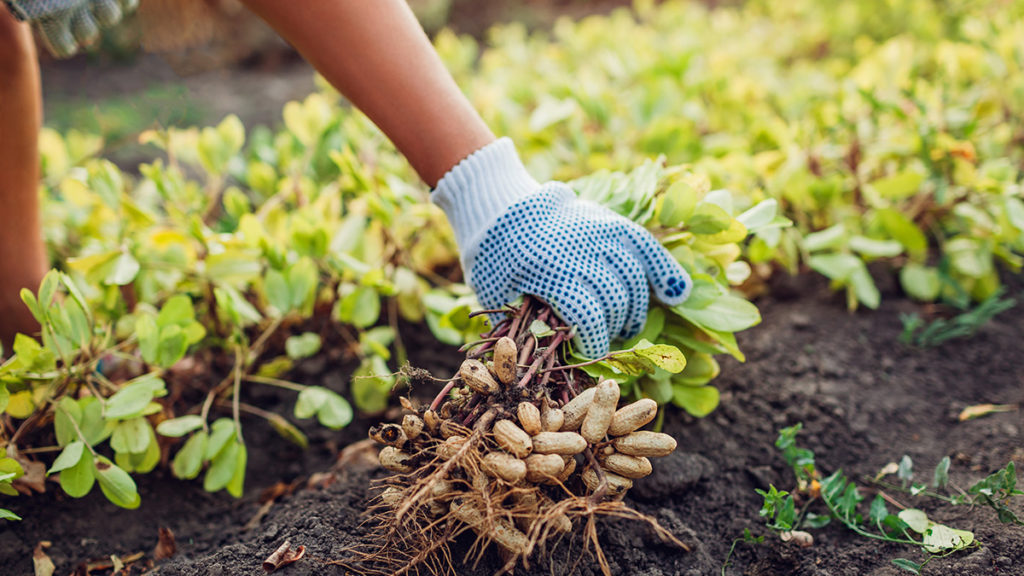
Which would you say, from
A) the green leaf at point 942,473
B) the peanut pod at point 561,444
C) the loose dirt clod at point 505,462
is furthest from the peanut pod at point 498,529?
the green leaf at point 942,473

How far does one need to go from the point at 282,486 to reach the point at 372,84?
0.72m

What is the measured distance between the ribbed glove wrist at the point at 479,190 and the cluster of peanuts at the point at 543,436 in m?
0.29

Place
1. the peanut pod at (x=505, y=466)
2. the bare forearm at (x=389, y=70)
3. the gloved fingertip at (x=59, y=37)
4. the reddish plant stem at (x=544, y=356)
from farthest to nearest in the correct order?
1. the gloved fingertip at (x=59, y=37)
2. the bare forearm at (x=389, y=70)
3. the reddish plant stem at (x=544, y=356)
4. the peanut pod at (x=505, y=466)

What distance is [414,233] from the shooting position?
155cm

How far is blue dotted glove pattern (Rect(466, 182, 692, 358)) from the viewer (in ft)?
3.30

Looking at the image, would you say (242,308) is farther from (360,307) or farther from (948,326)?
(948,326)

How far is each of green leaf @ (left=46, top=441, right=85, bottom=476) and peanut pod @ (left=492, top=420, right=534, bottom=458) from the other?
2.18 ft

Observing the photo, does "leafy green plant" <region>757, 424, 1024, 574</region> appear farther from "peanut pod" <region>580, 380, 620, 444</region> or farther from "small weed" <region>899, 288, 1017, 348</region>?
"small weed" <region>899, 288, 1017, 348</region>

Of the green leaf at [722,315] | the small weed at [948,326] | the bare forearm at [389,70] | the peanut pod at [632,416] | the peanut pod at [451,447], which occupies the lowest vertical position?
the small weed at [948,326]

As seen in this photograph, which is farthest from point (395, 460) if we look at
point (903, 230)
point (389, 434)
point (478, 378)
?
point (903, 230)

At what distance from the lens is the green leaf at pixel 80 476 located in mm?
1042

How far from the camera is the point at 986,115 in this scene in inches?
70.1

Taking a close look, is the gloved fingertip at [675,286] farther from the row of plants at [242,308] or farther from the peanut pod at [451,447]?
the peanut pod at [451,447]

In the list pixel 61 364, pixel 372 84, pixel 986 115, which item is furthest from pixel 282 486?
pixel 986 115
